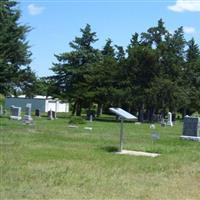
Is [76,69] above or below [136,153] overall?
above

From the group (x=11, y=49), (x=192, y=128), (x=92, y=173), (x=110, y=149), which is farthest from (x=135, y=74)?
(x=92, y=173)

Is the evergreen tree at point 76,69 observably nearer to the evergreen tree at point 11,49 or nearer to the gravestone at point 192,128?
the evergreen tree at point 11,49

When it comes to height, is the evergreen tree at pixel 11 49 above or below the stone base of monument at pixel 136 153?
above

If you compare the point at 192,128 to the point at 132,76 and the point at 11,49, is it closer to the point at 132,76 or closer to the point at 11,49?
the point at 11,49

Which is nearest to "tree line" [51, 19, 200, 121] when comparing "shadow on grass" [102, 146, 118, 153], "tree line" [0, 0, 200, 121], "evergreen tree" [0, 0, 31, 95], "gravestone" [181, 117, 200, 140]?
"tree line" [0, 0, 200, 121]

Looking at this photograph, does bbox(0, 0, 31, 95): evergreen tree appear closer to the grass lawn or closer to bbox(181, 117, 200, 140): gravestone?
bbox(181, 117, 200, 140): gravestone

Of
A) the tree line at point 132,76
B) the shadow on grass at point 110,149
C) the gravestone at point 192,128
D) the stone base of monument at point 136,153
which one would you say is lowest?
the stone base of monument at point 136,153

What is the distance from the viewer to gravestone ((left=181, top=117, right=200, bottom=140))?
26.9 m

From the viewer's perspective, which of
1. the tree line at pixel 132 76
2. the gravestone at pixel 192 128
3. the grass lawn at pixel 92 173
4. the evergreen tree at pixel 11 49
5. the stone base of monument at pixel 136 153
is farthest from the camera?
the tree line at pixel 132 76

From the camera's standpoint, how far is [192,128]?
27.3 metres

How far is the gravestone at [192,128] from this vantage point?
2688 centimetres

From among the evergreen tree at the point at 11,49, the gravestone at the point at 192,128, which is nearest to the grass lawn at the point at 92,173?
the gravestone at the point at 192,128

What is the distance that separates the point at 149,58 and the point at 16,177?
52866mm

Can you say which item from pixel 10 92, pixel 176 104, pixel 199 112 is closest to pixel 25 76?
pixel 10 92
